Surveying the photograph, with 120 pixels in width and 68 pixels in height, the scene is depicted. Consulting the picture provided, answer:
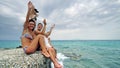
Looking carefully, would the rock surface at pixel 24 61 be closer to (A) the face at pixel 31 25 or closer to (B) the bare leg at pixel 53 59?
(B) the bare leg at pixel 53 59

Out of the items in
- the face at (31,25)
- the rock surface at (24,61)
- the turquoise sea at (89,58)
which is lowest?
the turquoise sea at (89,58)

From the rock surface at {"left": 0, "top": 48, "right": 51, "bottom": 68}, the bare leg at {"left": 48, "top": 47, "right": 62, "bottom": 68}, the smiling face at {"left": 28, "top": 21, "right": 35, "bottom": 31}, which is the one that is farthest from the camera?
the smiling face at {"left": 28, "top": 21, "right": 35, "bottom": 31}

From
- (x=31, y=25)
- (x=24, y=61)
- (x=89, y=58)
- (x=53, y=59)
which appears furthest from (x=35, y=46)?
(x=89, y=58)

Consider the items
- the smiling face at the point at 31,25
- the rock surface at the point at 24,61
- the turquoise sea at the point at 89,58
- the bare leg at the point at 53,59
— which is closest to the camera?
the rock surface at the point at 24,61

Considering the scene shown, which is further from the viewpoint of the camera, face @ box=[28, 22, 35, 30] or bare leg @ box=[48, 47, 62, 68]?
face @ box=[28, 22, 35, 30]

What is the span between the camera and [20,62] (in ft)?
16.5

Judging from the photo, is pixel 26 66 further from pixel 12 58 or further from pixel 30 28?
pixel 30 28

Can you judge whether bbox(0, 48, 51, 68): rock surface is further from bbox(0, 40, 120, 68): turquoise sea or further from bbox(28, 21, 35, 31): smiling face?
bbox(0, 40, 120, 68): turquoise sea

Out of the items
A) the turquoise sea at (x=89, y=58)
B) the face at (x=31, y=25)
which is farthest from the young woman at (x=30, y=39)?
the turquoise sea at (x=89, y=58)

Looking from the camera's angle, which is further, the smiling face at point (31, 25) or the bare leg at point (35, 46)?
the smiling face at point (31, 25)

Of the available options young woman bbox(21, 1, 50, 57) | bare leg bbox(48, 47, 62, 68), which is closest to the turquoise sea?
young woman bbox(21, 1, 50, 57)

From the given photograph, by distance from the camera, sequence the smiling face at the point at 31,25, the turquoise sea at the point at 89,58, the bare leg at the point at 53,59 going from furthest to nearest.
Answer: the turquoise sea at the point at 89,58 < the smiling face at the point at 31,25 < the bare leg at the point at 53,59

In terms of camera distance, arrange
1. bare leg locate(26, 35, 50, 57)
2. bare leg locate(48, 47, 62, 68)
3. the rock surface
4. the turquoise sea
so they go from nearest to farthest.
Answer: the rock surface → bare leg locate(48, 47, 62, 68) → bare leg locate(26, 35, 50, 57) → the turquoise sea

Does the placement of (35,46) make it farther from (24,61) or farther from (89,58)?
(89,58)
